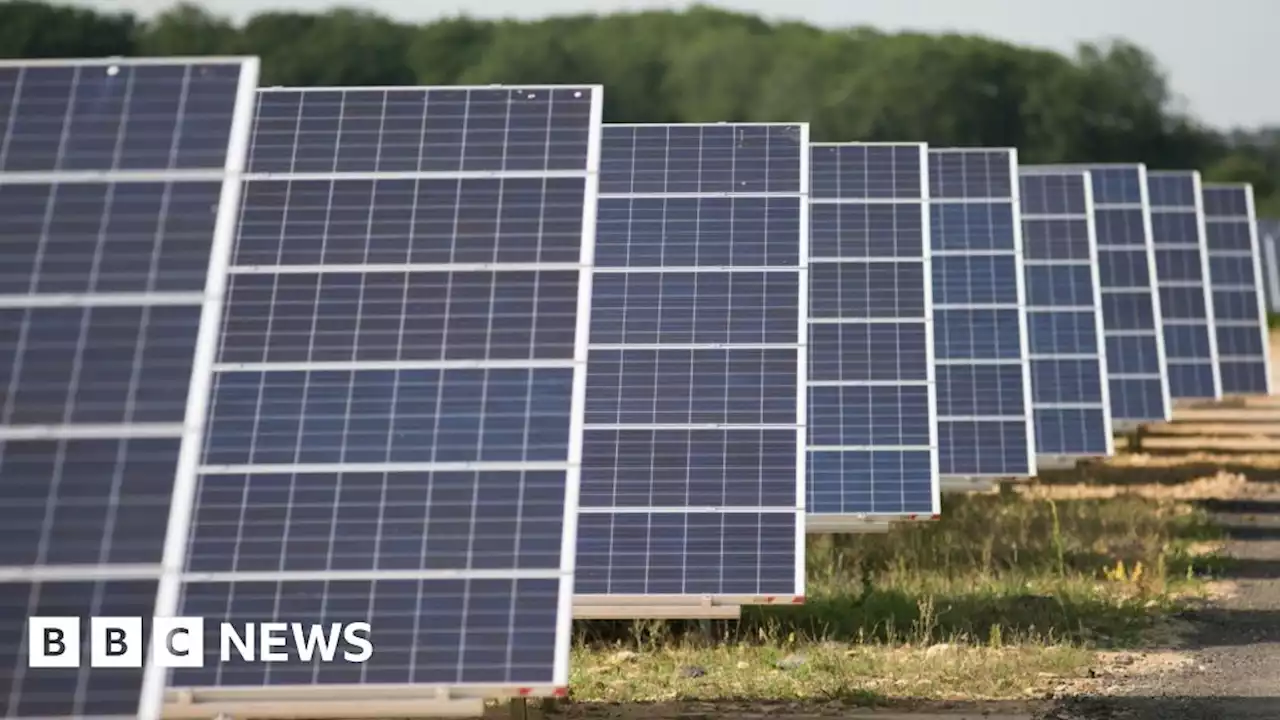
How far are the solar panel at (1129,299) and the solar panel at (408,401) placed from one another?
65.6 feet

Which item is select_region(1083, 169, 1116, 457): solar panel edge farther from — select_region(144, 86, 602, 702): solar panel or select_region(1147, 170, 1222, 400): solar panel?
select_region(144, 86, 602, 702): solar panel

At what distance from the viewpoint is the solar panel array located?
31.6 m

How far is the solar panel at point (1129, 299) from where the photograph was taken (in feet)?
104

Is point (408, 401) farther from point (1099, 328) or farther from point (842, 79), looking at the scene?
point (842, 79)

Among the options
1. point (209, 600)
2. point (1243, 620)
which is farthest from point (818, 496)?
point (209, 600)

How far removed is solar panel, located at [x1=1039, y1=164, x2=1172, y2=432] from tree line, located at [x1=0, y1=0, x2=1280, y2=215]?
40.3m

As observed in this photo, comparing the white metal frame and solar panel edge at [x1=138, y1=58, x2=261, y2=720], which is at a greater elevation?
the white metal frame

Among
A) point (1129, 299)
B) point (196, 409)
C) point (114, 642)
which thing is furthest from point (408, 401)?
point (1129, 299)

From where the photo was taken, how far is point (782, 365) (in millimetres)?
16500

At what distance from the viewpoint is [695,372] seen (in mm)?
16531

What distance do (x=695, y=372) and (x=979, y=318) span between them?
29.9 ft

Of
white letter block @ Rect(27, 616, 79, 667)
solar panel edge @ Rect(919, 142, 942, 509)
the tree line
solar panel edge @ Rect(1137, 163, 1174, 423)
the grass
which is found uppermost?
the tree line

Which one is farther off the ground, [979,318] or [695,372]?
[979,318]

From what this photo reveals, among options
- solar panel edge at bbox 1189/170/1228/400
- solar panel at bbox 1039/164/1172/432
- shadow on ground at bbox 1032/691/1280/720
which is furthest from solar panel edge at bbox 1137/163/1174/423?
shadow on ground at bbox 1032/691/1280/720
